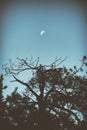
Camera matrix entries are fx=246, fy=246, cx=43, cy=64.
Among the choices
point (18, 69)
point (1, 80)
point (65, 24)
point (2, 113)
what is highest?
point (65, 24)

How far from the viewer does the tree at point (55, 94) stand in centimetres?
170

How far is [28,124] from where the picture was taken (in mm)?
1659

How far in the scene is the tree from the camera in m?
1.70

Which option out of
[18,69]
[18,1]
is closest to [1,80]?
[18,69]

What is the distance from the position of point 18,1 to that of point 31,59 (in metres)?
0.67

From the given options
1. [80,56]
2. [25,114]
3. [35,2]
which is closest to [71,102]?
[25,114]

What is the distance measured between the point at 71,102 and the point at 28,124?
0.39m

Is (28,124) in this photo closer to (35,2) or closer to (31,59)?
(31,59)

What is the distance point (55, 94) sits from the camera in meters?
1.88

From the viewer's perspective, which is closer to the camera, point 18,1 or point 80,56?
point 18,1

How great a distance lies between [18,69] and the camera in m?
1.81

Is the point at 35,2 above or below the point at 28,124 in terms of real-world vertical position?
above

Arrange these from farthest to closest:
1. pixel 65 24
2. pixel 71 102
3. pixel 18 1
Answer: pixel 71 102 → pixel 65 24 → pixel 18 1

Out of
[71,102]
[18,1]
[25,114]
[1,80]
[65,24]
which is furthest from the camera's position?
[71,102]
